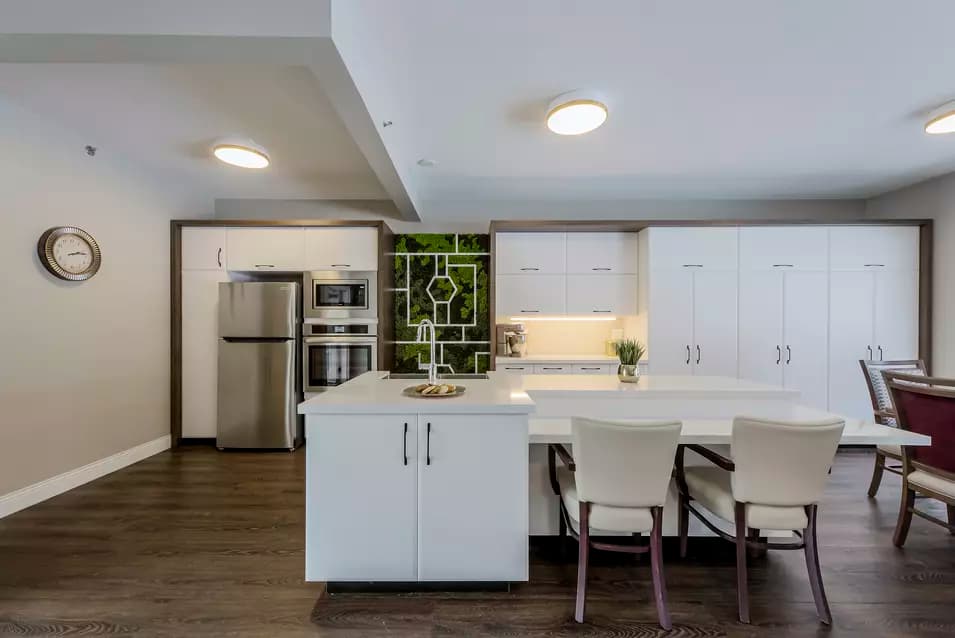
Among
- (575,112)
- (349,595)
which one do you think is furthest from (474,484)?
(575,112)

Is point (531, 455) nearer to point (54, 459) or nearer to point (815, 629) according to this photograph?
point (815, 629)

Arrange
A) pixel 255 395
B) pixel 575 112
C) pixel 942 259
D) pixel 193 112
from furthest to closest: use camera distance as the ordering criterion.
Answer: pixel 255 395, pixel 942 259, pixel 193 112, pixel 575 112

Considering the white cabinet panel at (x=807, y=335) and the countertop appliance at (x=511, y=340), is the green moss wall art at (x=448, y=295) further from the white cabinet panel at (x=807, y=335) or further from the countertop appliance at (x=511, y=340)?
the white cabinet panel at (x=807, y=335)

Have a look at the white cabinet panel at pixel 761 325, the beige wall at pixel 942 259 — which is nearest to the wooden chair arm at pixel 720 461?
the white cabinet panel at pixel 761 325

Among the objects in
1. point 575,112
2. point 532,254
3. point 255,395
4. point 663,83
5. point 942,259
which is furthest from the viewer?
point 532,254

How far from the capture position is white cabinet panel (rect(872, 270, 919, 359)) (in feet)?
13.5

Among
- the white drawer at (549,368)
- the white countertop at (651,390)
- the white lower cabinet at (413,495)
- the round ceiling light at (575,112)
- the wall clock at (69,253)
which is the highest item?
the round ceiling light at (575,112)

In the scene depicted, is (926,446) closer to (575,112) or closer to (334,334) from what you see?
(575,112)

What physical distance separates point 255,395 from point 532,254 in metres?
3.15

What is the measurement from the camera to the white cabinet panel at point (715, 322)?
13.9 ft

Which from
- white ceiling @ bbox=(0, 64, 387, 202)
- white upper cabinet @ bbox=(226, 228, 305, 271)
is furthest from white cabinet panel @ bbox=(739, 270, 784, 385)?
white upper cabinet @ bbox=(226, 228, 305, 271)

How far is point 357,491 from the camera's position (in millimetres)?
1903

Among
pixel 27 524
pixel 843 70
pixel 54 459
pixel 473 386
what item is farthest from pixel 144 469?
pixel 843 70

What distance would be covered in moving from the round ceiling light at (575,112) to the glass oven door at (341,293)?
2453 mm
